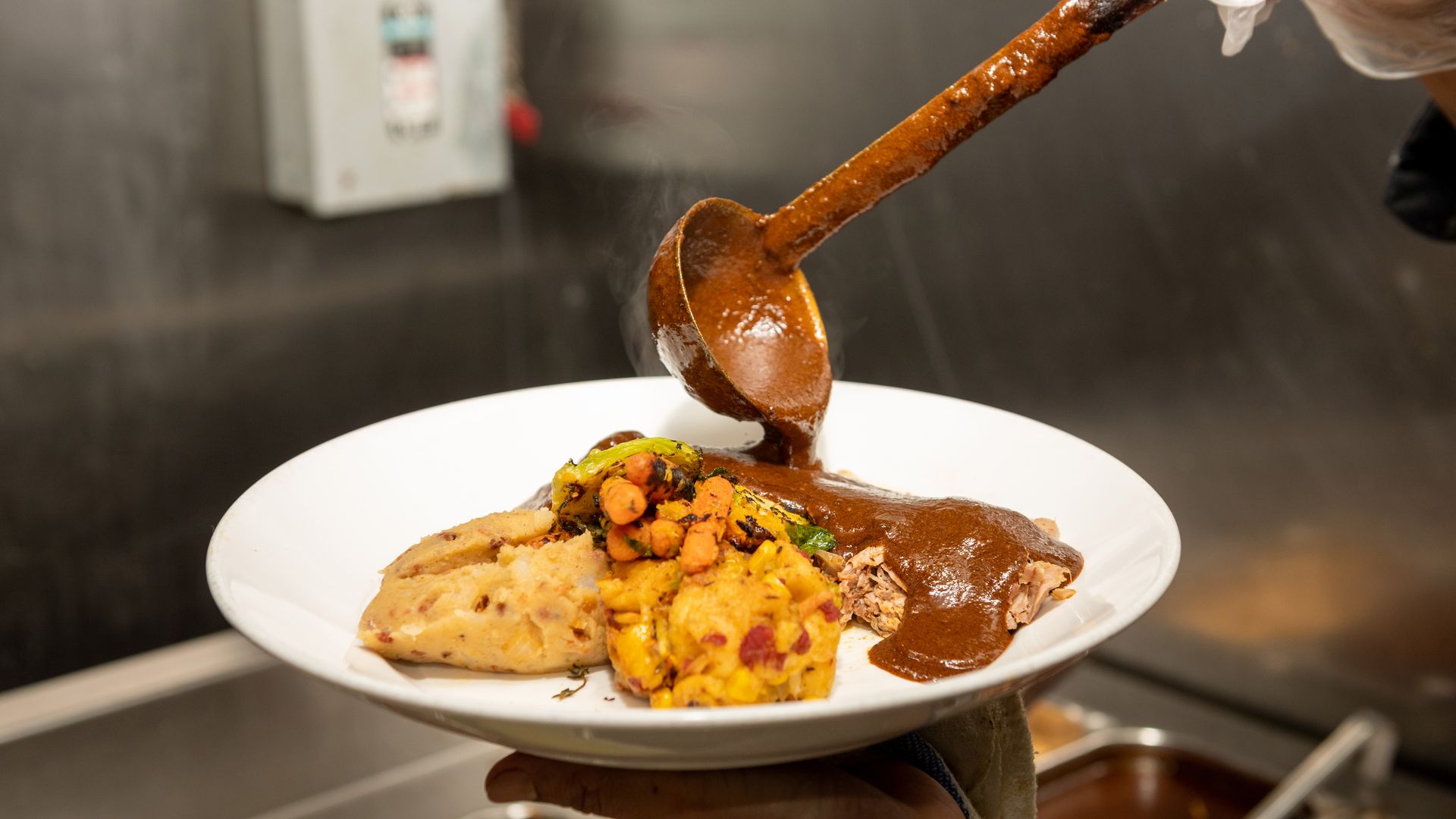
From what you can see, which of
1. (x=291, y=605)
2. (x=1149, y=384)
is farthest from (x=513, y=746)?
(x=1149, y=384)

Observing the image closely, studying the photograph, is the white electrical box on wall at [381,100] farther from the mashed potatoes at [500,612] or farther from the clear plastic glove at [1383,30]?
the clear plastic glove at [1383,30]

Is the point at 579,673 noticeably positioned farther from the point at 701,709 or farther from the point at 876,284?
the point at 876,284

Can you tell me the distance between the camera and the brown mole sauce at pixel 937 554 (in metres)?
1.17

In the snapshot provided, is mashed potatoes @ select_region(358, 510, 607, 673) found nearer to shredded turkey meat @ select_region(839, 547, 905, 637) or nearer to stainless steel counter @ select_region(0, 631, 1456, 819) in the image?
shredded turkey meat @ select_region(839, 547, 905, 637)

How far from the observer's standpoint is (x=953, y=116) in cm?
132

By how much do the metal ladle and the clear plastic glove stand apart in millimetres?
302

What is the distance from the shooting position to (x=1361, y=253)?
2148mm

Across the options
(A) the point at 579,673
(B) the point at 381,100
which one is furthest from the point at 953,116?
(B) the point at 381,100

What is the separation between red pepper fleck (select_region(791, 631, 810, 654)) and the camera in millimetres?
1040

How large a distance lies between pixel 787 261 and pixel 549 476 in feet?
1.44

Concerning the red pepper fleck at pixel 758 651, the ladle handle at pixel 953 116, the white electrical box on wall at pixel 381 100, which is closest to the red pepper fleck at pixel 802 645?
the red pepper fleck at pixel 758 651

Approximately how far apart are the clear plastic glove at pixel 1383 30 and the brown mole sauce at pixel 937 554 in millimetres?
691

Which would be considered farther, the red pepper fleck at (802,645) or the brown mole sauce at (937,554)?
the brown mole sauce at (937,554)

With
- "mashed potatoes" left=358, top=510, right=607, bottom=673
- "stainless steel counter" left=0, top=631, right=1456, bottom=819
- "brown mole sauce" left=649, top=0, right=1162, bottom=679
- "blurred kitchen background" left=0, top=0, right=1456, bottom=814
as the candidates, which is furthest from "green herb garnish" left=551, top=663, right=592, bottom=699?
"blurred kitchen background" left=0, top=0, right=1456, bottom=814
